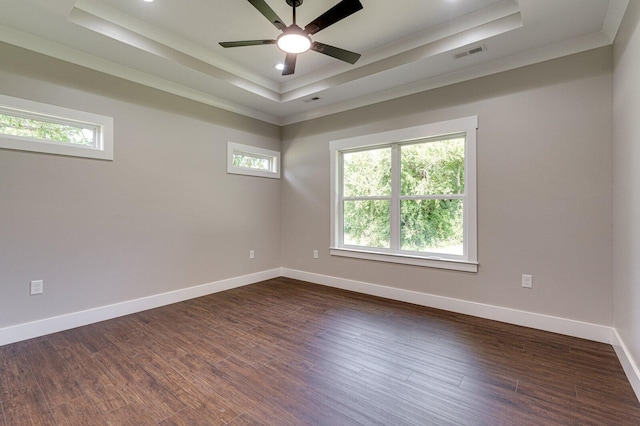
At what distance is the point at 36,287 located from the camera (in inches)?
109

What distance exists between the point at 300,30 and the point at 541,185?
2718 mm

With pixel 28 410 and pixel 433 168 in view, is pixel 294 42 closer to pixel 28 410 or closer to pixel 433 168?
pixel 433 168

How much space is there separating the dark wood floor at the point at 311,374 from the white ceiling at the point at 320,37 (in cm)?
275

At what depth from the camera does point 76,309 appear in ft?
9.82

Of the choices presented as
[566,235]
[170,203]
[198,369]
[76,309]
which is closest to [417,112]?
[566,235]

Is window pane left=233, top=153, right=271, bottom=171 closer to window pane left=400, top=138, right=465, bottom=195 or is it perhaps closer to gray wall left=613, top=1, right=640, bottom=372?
window pane left=400, top=138, right=465, bottom=195

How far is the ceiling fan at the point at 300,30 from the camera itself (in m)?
2.09

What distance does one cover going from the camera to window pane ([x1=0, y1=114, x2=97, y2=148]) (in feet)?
8.84

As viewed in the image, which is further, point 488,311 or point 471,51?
point 488,311

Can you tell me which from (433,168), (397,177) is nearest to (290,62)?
(397,177)

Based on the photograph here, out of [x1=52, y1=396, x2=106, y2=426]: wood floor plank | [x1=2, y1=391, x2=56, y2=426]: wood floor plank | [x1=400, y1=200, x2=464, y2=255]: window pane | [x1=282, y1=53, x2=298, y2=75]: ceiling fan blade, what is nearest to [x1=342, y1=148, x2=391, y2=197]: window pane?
[x1=400, y1=200, x2=464, y2=255]: window pane

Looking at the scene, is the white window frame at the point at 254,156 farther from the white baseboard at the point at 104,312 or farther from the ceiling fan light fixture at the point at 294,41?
the ceiling fan light fixture at the point at 294,41

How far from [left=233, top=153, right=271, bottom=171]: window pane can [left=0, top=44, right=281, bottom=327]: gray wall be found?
0.74 ft

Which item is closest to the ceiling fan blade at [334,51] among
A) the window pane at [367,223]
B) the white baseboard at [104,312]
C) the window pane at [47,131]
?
the window pane at [367,223]
